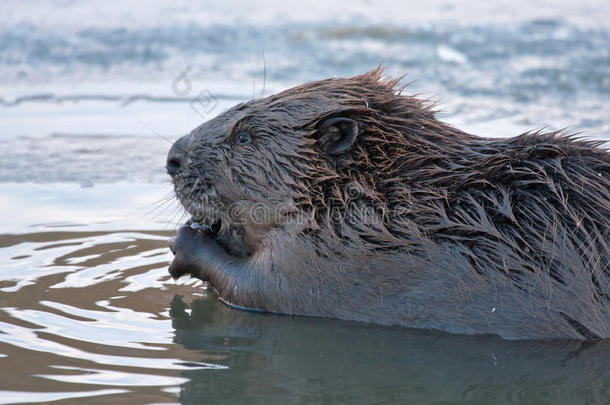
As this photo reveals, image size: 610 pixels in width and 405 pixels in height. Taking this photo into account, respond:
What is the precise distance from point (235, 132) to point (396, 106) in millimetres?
772

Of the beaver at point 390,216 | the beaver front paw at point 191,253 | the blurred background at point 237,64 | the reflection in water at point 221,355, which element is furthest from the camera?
the blurred background at point 237,64

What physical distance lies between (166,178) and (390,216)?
2.61 meters

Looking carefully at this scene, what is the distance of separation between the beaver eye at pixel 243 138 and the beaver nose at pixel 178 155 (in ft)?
0.82

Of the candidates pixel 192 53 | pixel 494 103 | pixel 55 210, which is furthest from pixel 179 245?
pixel 192 53

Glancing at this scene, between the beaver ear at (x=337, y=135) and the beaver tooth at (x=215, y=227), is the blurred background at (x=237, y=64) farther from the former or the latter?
the beaver ear at (x=337, y=135)

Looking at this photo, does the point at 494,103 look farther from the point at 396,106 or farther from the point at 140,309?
the point at 140,309

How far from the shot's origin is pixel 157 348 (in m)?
3.83

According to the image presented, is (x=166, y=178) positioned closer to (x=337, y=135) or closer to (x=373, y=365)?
(x=337, y=135)

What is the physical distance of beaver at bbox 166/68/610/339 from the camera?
390 cm

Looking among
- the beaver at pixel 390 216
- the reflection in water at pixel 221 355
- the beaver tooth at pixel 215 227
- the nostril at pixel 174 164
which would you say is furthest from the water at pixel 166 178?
the nostril at pixel 174 164

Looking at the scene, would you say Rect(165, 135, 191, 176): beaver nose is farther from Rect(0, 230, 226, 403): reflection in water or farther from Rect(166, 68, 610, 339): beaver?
Rect(0, 230, 226, 403): reflection in water

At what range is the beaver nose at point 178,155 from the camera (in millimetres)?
4551

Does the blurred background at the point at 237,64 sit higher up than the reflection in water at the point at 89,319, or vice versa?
the blurred background at the point at 237,64

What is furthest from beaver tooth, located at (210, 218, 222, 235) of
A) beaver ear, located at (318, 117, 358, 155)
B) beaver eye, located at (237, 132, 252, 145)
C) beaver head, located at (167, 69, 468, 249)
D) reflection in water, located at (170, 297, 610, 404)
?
beaver ear, located at (318, 117, 358, 155)
